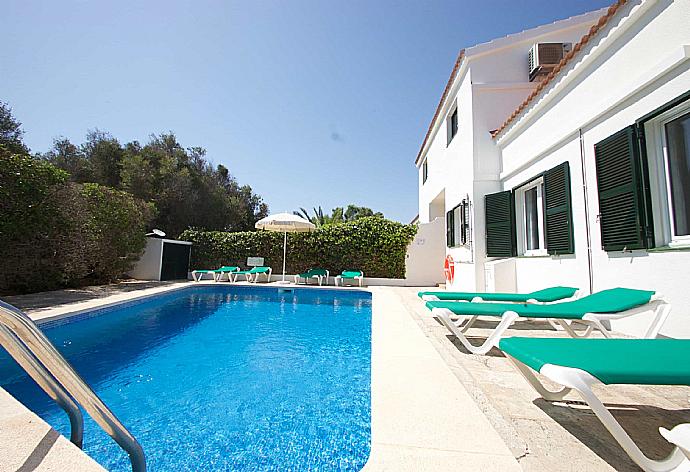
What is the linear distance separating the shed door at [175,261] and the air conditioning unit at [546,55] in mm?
17450

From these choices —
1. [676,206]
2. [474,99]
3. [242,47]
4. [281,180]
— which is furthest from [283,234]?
[676,206]

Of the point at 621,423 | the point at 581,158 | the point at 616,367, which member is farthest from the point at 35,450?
the point at 581,158

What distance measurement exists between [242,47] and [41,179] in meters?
7.63

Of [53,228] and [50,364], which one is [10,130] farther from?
[50,364]

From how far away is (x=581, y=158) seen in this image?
5723 millimetres

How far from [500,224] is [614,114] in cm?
366

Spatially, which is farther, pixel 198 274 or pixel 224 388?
pixel 198 274

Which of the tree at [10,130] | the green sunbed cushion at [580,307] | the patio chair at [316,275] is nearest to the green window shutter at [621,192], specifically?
the green sunbed cushion at [580,307]

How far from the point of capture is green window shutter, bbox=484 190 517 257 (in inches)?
313

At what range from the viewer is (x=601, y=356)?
6.89 ft

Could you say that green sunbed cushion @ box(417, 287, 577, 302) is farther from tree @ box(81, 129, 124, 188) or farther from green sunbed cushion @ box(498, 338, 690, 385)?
tree @ box(81, 129, 124, 188)

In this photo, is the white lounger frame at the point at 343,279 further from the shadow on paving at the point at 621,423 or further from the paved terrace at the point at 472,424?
the shadow on paving at the point at 621,423

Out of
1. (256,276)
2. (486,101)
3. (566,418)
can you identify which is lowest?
(566,418)

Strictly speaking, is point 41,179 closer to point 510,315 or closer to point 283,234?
point 283,234
